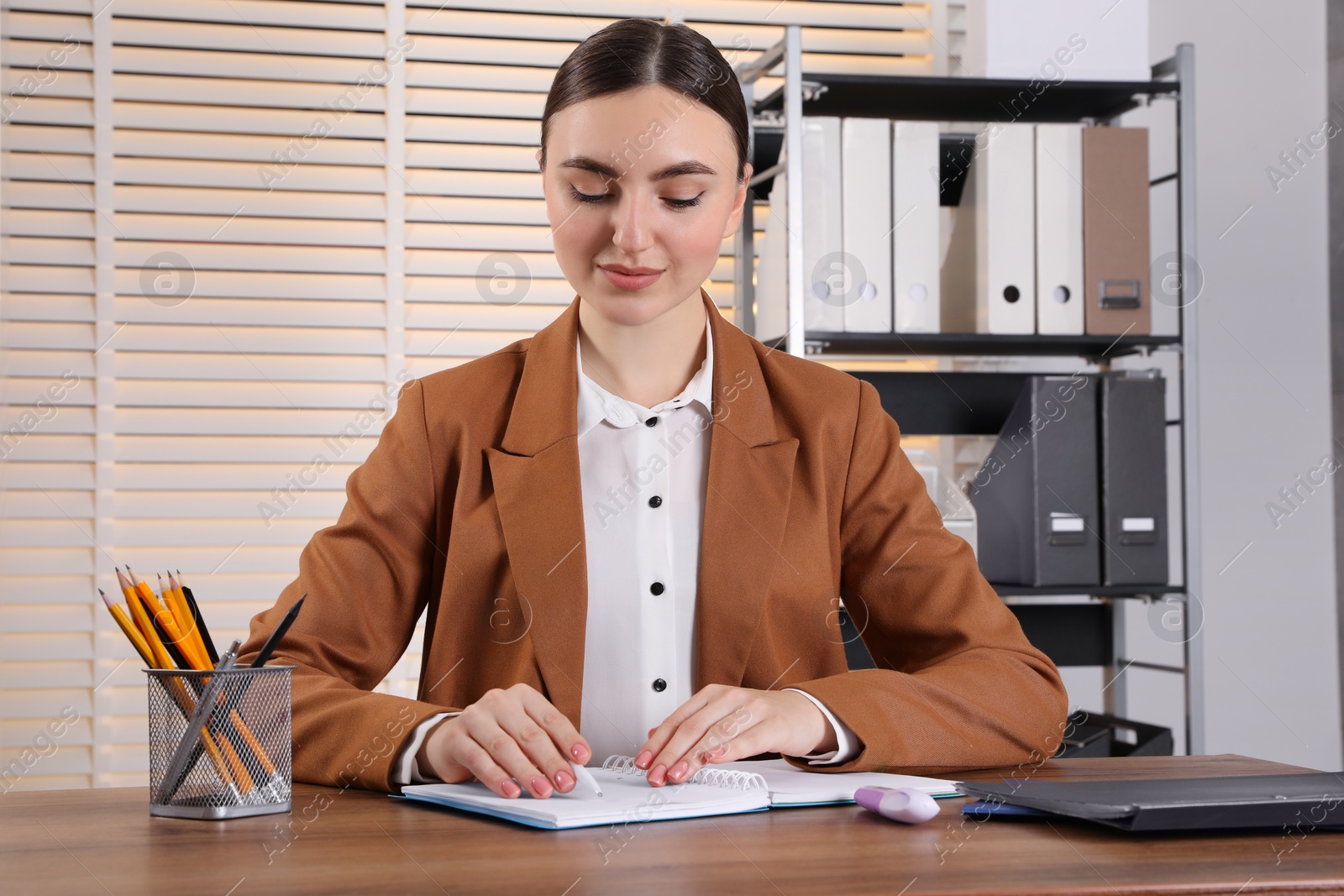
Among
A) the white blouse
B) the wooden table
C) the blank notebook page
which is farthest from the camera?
the white blouse

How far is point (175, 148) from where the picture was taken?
289 cm

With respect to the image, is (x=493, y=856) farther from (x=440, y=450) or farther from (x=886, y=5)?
(x=886, y=5)

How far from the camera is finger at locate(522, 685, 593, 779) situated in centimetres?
93

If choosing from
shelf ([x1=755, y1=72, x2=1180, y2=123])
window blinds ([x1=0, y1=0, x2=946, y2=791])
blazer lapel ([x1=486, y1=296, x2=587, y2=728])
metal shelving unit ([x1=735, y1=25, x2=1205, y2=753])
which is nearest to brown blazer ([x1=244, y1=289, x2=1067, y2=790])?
blazer lapel ([x1=486, y1=296, x2=587, y2=728])

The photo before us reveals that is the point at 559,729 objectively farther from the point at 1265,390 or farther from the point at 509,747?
the point at 1265,390

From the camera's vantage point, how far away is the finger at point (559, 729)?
3.05ft

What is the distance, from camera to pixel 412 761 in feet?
3.31

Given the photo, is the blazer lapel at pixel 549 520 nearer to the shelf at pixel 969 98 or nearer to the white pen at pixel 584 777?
the white pen at pixel 584 777

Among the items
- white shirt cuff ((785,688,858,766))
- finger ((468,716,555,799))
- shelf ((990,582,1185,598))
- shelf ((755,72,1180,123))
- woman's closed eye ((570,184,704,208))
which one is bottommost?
shelf ((990,582,1185,598))

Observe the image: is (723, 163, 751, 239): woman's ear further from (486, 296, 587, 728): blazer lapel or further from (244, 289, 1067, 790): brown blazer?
(486, 296, 587, 728): blazer lapel

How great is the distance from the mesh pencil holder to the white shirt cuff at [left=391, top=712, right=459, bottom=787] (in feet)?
0.32

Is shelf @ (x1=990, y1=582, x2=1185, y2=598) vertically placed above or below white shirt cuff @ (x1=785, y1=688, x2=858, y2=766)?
below

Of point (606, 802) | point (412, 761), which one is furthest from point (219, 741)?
point (606, 802)

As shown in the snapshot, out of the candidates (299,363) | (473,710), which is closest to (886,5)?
(299,363)
